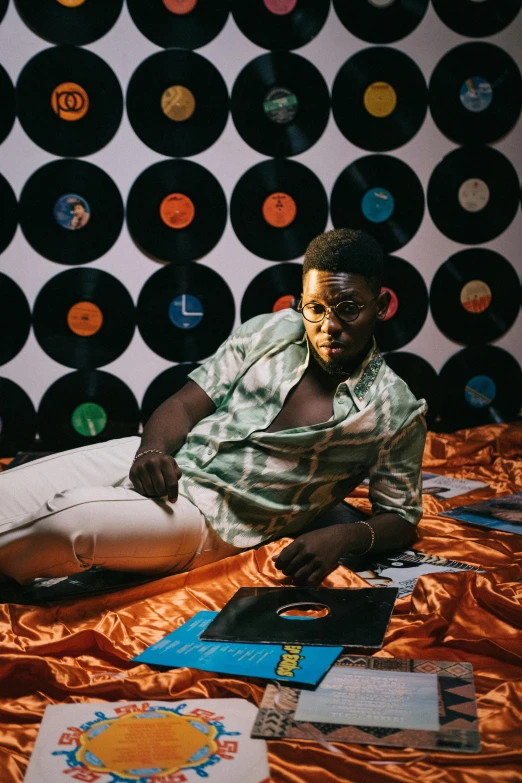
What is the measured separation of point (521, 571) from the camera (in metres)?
1.43

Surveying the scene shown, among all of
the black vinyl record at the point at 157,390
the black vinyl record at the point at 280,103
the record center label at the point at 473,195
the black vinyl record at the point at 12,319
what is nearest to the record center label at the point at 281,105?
the black vinyl record at the point at 280,103

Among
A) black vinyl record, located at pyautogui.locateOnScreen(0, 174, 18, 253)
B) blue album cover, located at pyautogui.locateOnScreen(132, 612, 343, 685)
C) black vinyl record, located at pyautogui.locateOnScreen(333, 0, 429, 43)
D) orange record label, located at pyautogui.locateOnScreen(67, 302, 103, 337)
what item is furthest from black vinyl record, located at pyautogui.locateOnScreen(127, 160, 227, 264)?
blue album cover, located at pyautogui.locateOnScreen(132, 612, 343, 685)

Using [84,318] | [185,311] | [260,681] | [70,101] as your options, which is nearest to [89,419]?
[84,318]

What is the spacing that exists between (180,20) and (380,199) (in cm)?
95

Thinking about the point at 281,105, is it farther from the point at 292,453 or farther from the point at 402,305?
the point at 292,453

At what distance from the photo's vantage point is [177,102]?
2492 mm

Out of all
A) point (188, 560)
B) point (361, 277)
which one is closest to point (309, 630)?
point (188, 560)

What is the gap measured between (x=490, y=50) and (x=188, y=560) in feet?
7.65

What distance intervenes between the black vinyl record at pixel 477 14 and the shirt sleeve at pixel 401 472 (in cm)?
188

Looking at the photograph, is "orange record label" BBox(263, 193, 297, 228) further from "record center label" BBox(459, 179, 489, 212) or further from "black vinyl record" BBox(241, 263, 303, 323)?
"record center label" BBox(459, 179, 489, 212)

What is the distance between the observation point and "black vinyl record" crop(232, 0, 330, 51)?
253 cm

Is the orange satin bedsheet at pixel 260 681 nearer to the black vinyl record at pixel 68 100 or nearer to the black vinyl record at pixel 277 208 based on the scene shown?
the black vinyl record at pixel 277 208

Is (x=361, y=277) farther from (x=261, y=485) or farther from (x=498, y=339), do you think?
(x=498, y=339)

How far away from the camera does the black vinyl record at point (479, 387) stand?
2.88 m
